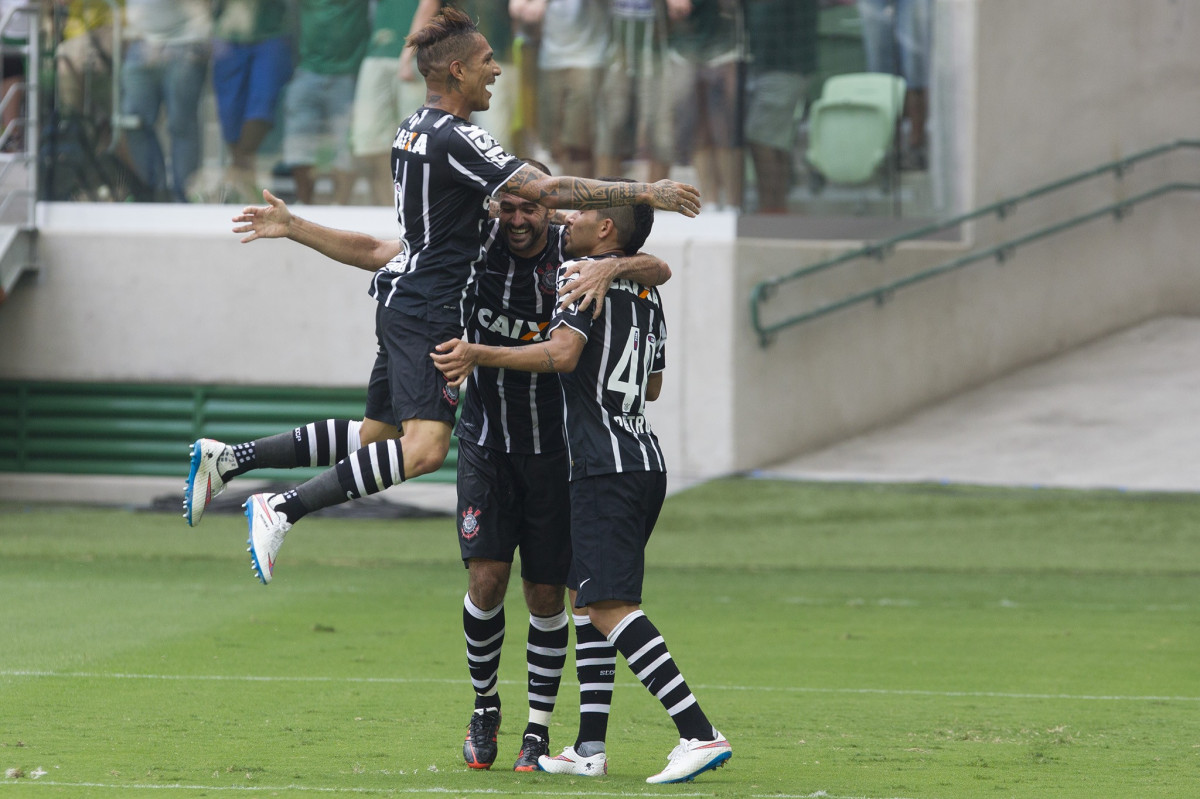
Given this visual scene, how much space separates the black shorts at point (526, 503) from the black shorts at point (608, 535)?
0.44 meters

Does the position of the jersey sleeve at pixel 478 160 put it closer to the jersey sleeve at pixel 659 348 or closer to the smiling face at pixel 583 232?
the smiling face at pixel 583 232

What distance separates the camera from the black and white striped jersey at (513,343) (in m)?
5.86

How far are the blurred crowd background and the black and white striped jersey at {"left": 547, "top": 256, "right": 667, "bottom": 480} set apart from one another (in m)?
9.57

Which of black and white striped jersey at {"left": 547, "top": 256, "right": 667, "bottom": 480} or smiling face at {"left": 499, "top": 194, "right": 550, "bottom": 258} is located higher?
smiling face at {"left": 499, "top": 194, "right": 550, "bottom": 258}

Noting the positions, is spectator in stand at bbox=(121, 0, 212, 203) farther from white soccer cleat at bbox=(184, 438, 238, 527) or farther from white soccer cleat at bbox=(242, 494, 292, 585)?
white soccer cleat at bbox=(242, 494, 292, 585)

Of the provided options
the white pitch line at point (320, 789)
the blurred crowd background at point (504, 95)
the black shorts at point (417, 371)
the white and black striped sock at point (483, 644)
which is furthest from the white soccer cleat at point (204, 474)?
the blurred crowd background at point (504, 95)

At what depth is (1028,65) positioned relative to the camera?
1694 centimetres

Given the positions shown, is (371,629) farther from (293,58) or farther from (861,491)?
(293,58)

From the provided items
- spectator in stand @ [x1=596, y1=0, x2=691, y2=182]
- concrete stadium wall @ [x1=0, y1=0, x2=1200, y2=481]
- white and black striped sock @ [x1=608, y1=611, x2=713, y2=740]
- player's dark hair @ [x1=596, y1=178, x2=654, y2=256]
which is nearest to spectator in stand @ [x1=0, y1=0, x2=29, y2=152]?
concrete stadium wall @ [x1=0, y1=0, x2=1200, y2=481]

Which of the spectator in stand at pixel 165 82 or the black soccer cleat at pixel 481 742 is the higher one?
the spectator in stand at pixel 165 82

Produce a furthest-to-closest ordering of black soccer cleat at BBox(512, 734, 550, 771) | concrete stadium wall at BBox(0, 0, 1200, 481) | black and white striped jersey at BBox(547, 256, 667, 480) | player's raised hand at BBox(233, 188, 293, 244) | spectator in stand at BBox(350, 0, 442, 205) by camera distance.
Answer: spectator in stand at BBox(350, 0, 442, 205) < concrete stadium wall at BBox(0, 0, 1200, 481) < player's raised hand at BBox(233, 188, 293, 244) < black soccer cleat at BBox(512, 734, 550, 771) < black and white striped jersey at BBox(547, 256, 667, 480)

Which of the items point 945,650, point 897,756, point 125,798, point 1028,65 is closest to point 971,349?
point 1028,65

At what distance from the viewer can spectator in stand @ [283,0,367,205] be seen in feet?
51.7

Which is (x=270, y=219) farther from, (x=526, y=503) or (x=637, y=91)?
(x=637, y=91)
